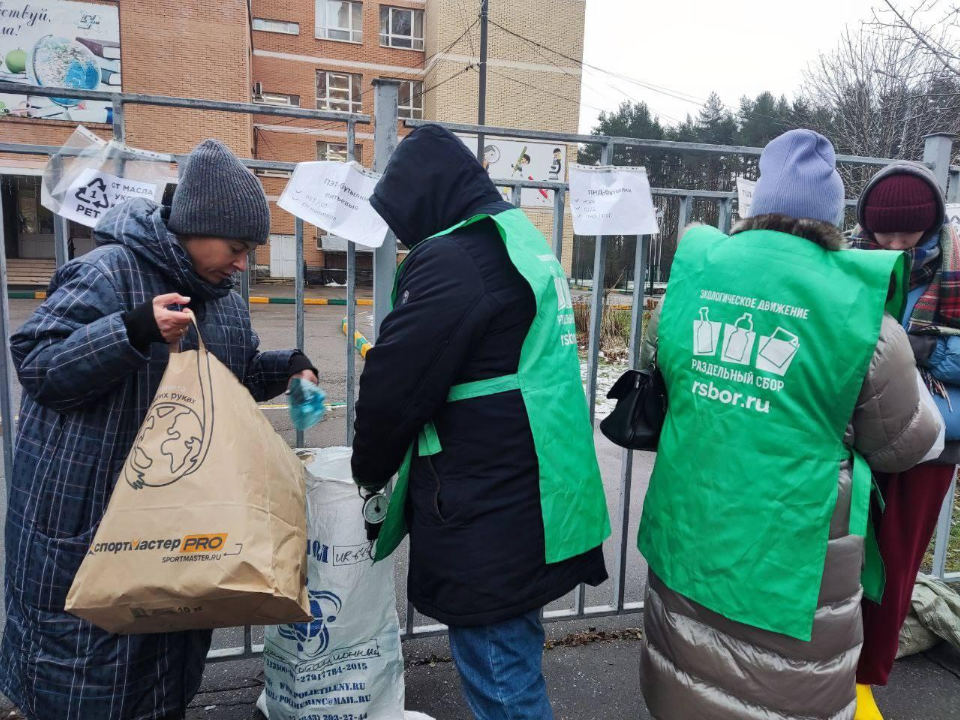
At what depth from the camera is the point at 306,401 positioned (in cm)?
210

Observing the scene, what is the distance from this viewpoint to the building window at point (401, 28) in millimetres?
29609

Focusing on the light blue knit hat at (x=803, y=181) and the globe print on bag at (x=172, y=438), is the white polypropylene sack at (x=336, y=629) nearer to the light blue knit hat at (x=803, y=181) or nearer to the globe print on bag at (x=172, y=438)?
the globe print on bag at (x=172, y=438)

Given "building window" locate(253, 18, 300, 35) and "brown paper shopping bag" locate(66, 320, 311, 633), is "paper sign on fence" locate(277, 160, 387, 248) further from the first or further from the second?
"building window" locate(253, 18, 300, 35)

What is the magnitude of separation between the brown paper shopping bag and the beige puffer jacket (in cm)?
110

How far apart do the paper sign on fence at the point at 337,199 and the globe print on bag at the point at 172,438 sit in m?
0.78

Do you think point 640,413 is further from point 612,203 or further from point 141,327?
point 141,327

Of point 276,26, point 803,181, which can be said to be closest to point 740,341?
point 803,181

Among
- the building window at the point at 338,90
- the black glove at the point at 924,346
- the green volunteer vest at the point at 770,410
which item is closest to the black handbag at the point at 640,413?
the green volunteer vest at the point at 770,410

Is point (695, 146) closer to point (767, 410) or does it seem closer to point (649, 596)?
point (767, 410)

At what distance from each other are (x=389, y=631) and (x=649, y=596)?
2.84ft

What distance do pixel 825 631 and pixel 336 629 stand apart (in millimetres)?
1420

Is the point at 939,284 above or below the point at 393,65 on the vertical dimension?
below

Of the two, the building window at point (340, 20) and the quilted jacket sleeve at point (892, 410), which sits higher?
the building window at point (340, 20)

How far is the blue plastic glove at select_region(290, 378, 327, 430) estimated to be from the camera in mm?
2086
